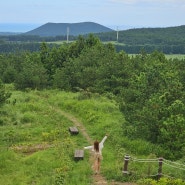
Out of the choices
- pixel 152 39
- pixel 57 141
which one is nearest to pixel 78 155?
pixel 57 141

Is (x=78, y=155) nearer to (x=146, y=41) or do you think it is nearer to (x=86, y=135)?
(x=86, y=135)

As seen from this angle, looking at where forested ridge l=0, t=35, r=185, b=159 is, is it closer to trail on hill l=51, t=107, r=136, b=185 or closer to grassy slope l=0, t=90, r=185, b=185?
grassy slope l=0, t=90, r=185, b=185

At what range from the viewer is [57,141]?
854 inches

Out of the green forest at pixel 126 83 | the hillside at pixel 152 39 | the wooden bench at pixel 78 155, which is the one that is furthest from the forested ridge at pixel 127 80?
the hillside at pixel 152 39

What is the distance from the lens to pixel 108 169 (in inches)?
655

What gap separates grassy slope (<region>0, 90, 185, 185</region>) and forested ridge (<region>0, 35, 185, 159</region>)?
42.9 inches

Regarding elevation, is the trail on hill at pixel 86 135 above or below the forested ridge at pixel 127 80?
below

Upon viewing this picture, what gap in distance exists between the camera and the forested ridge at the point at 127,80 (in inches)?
757

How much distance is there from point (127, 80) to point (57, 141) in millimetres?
13431

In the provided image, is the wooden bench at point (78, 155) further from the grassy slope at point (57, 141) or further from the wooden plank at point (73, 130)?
the wooden plank at point (73, 130)

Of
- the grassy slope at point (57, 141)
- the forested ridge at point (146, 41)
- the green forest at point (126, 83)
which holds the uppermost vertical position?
the forested ridge at point (146, 41)

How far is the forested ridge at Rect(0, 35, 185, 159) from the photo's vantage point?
19.2 m

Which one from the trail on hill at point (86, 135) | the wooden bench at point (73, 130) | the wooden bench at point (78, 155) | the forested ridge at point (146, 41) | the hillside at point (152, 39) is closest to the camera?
the trail on hill at point (86, 135)

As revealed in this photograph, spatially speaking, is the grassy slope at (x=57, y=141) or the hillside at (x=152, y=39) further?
the hillside at (x=152, y=39)
